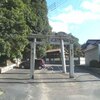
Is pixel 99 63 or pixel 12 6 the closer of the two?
pixel 12 6

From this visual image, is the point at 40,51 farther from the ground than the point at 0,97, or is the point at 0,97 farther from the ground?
the point at 40,51

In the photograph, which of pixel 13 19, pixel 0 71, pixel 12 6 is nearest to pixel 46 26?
pixel 0 71

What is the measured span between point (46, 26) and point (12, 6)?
29.1 metres

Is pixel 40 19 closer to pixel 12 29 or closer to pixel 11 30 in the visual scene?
pixel 12 29

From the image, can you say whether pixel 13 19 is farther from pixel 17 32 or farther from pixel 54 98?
pixel 54 98

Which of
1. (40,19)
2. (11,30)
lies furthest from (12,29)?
(40,19)

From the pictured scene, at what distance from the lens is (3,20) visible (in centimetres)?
2588

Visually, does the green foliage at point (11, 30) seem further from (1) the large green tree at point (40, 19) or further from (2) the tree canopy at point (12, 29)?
(1) the large green tree at point (40, 19)

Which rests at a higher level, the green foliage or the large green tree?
the large green tree

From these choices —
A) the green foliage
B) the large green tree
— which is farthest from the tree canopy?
the large green tree

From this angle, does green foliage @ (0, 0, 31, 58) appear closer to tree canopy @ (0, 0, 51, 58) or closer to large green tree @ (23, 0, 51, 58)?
tree canopy @ (0, 0, 51, 58)

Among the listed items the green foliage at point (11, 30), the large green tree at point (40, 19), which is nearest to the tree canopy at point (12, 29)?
the green foliage at point (11, 30)

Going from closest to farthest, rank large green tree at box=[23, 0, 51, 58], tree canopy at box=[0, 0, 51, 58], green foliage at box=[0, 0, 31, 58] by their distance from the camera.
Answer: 1. green foliage at box=[0, 0, 31, 58]
2. tree canopy at box=[0, 0, 51, 58]
3. large green tree at box=[23, 0, 51, 58]

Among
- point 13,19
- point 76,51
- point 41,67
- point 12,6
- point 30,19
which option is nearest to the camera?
point 13,19
